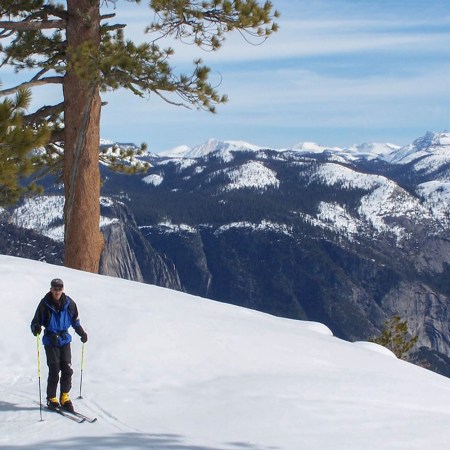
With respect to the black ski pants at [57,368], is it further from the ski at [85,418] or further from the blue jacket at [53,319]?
the ski at [85,418]

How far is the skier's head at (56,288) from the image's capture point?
10227 millimetres

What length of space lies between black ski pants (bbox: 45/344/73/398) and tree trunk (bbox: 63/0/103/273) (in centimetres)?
662

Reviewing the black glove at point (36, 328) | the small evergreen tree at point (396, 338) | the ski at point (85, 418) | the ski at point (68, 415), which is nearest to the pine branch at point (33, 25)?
the black glove at point (36, 328)

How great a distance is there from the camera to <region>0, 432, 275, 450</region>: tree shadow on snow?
8.85 m

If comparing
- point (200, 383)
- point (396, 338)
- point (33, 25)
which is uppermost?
point (33, 25)

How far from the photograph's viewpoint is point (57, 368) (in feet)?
34.4

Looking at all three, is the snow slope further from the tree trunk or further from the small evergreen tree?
the small evergreen tree

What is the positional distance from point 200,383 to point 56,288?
10.1 feet

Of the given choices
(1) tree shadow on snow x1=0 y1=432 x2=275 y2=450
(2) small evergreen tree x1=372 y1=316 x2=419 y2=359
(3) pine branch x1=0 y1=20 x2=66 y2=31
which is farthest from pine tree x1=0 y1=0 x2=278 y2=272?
(2) small evergreen tree x1=372 y1=316 x2=419 y2=359

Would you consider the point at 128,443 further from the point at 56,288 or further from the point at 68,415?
the point at 56,288

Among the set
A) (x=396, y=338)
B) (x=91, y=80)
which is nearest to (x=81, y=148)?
(x=91, y=80)

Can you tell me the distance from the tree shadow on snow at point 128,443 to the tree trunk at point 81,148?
8.27m

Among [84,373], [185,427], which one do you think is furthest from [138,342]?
[185,427]

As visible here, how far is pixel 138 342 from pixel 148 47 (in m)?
6.35
